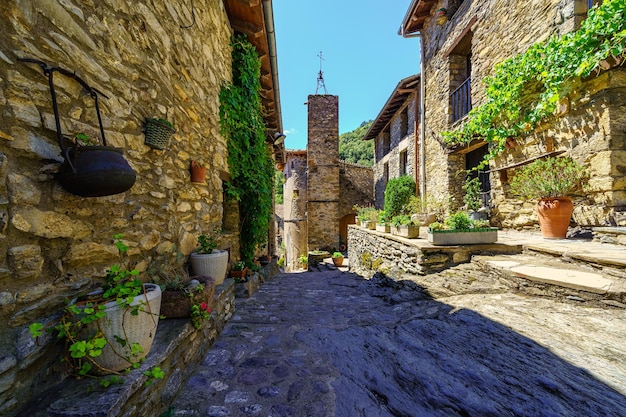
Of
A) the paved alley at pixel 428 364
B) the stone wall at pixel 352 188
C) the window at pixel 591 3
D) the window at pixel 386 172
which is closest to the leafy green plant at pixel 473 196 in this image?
the window at pixel 591 3

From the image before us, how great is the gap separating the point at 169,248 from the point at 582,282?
3.69m

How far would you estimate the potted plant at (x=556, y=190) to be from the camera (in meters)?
3.76

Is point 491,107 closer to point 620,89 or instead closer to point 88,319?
point 620,89

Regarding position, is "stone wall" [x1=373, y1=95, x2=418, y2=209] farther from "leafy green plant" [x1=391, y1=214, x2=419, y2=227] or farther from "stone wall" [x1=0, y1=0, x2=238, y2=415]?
"stone wall" [x1=0, y1=0, x2=238, y2=415]

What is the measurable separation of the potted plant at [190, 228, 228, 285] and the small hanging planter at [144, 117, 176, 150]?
112cm

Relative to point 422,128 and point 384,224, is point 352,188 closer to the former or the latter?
point 422,128

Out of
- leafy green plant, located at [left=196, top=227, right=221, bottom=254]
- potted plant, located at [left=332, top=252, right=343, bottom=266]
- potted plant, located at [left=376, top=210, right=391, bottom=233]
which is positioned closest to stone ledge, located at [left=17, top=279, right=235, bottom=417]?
leafy green plant, located at [left=196, top=227, right=221, bottom=254]

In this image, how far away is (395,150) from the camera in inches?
447

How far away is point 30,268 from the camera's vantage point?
3.63ft

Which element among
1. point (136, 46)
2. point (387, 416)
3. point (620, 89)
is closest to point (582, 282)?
point (387, 416)

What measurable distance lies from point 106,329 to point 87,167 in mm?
770

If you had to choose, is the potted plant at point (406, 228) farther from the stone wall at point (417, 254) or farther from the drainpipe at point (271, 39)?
the drainpipe at point (271, 39)

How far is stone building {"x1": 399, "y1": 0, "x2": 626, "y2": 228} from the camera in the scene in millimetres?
3529

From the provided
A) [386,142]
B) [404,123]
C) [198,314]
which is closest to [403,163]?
[404,123]
